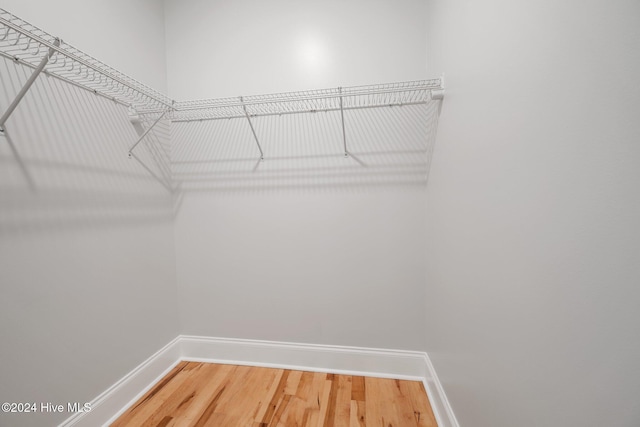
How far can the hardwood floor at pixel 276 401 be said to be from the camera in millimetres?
1263

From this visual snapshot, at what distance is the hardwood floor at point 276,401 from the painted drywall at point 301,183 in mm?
241

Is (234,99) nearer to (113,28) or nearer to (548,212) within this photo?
(113,28)

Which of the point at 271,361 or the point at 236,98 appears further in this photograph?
the point at 271,361

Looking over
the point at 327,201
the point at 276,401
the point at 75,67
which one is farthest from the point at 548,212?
the point at 75,67

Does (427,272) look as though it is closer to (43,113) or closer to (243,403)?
(243,403)

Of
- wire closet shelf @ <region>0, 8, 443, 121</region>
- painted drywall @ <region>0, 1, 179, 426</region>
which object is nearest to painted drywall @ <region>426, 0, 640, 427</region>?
wire closet shelf @ <region>0, 8, 443, 121</region>

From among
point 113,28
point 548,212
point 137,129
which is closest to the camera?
point 548,212

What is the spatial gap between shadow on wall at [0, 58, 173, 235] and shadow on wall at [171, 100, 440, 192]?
320mm

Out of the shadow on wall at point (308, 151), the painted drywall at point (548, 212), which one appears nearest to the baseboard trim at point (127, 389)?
the shadow on wall at point (308, 151)

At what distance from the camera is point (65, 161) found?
1107 mm

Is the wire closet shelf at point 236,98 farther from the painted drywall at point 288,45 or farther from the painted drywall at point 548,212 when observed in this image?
the painted drywall at point 548,212

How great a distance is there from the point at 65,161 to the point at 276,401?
169 centimetres

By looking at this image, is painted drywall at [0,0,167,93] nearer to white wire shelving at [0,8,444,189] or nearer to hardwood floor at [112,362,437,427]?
white wire shelving at [0,8,444,189]

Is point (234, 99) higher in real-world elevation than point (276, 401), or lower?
higher
